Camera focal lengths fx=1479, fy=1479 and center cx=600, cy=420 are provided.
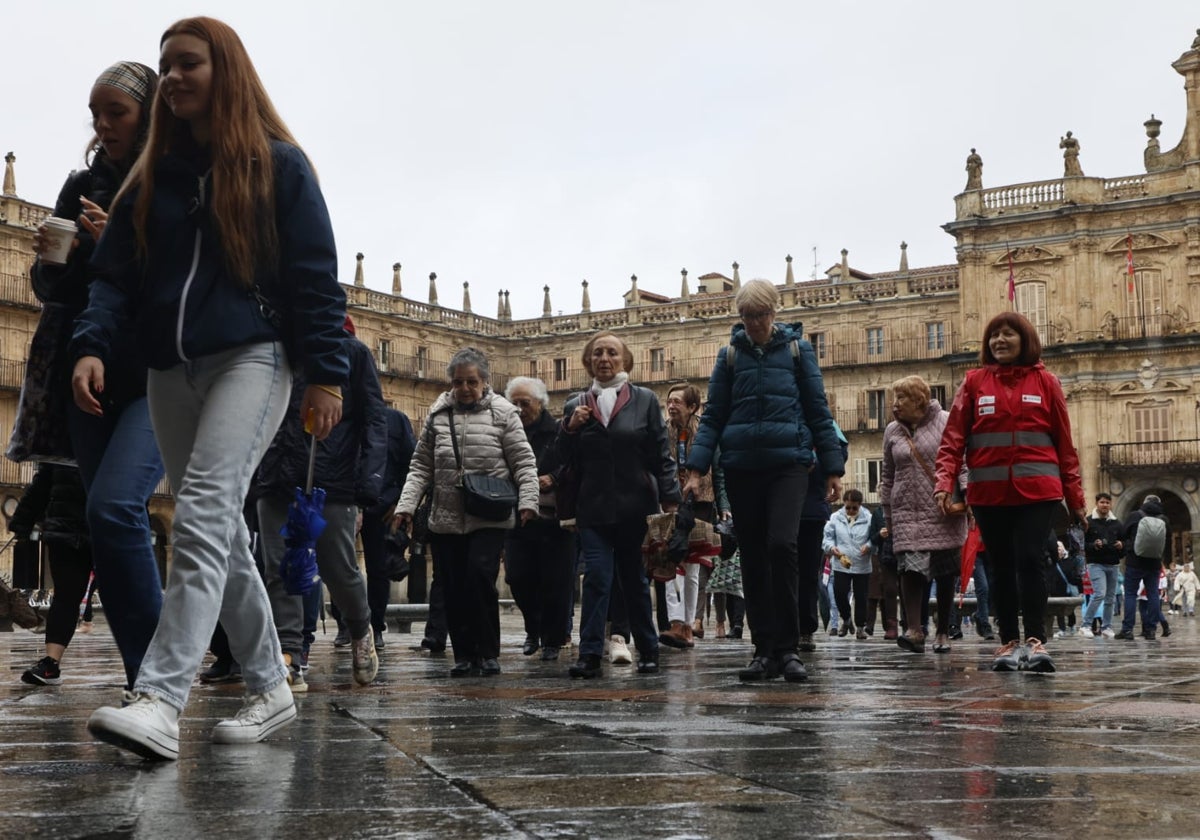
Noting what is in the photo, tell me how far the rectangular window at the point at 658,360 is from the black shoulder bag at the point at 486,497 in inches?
2002

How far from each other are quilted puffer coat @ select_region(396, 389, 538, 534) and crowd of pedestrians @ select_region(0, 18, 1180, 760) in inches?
0.5

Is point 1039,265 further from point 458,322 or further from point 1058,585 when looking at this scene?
point 1058,585

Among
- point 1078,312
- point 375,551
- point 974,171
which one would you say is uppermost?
point 974,171

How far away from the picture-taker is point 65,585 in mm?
6387

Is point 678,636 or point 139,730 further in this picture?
point 678,636

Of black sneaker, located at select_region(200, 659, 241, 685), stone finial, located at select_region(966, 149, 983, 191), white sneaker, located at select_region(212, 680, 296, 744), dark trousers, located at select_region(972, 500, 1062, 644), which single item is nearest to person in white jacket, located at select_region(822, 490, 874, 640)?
dark trousers, located at select_region(972, 500, 1062, 644)

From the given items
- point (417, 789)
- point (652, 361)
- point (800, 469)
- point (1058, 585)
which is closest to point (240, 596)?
point (417, 789)

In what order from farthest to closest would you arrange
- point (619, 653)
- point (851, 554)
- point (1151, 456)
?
point (1151, 456), point (851, 554), point (619, 653)

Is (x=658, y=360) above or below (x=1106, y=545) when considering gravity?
above

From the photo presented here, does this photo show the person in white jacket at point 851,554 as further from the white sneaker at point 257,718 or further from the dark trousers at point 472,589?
the white sneaker at point 257,718

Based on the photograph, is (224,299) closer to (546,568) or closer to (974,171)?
(546,568)

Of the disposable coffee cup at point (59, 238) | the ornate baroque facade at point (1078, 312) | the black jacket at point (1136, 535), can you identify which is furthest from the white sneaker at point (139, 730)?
the ornate baroque facade at point (1078, 312)

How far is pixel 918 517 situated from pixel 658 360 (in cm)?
4910

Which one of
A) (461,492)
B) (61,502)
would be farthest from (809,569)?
(61,502)
